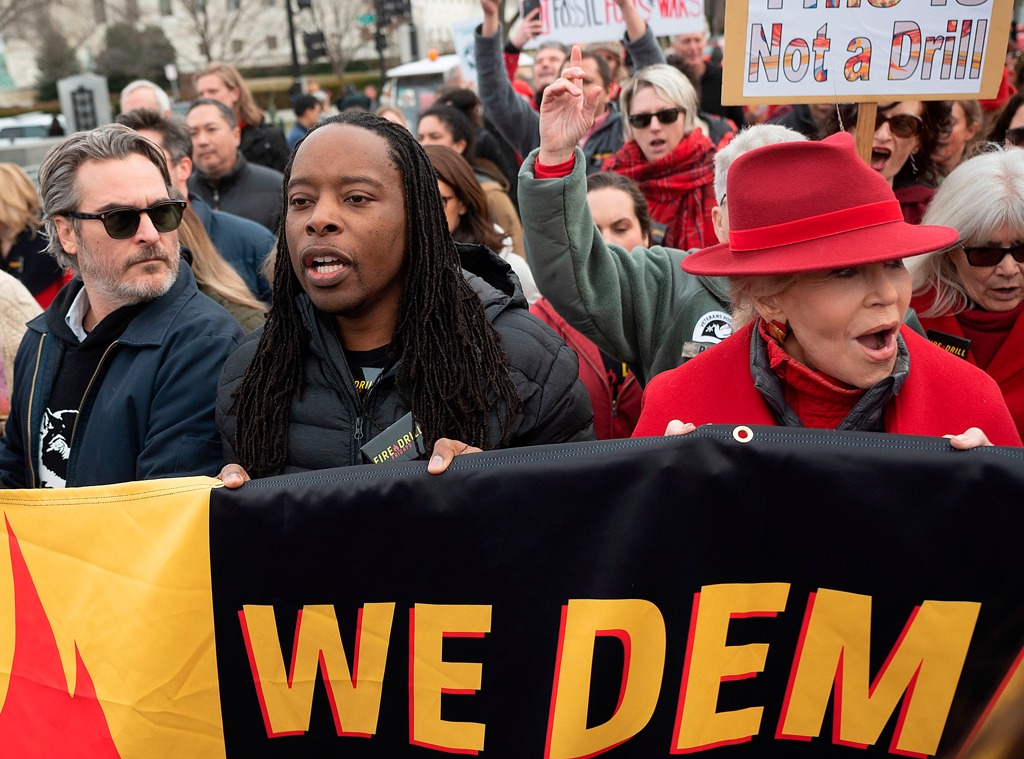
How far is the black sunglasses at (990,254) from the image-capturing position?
2.80 meters

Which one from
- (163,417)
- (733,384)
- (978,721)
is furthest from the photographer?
(163,417)

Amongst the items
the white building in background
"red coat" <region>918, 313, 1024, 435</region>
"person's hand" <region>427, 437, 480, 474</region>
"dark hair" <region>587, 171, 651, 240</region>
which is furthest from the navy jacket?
the white building in background

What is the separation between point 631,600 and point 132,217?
6.05 feet

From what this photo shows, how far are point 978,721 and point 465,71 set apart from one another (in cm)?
888

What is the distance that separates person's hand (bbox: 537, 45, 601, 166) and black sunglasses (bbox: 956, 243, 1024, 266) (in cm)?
108

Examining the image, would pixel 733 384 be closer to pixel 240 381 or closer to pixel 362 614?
pixel 362 614

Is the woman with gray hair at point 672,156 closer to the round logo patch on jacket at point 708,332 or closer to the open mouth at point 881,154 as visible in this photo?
the open mouth at point 881,154

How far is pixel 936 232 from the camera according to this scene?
2041 mm

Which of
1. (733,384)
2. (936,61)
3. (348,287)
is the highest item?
(936,61)

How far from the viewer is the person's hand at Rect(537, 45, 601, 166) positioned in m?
2.62

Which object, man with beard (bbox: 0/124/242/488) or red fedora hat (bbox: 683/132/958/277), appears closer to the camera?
red fedora hat (bbox: 683/132/958/277)

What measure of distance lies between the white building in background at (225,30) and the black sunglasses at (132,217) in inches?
1604

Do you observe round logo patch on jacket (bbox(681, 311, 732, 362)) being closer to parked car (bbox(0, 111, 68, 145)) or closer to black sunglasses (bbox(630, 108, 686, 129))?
black sunglasses (bbox(630, 108, 686, 129))

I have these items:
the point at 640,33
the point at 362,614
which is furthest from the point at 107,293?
the point at 640,33
